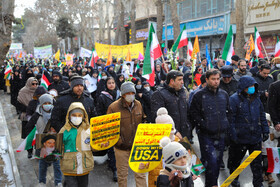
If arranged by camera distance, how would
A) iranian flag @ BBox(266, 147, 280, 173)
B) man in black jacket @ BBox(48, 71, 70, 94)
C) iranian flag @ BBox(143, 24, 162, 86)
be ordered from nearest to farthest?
iranian flag @ BBox(266, 147, 280, 173)
iranian flag @ BBox(143, 24, 162, 86)
man in black jacket @ BBox(48, 71, 70, 94)

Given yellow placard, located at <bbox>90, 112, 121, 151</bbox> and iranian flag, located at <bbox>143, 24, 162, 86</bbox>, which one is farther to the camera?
iranian flag, located at <bbox>143, 24, 162, 86</bbox>

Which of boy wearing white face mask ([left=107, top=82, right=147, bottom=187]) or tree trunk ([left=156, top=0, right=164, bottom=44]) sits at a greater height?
tree trunk ([left=156, top=0, right=164, bottom=44])

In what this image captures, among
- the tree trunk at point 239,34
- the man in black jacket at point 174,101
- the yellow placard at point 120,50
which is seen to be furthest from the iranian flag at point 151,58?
the tree trunk at point 239,34

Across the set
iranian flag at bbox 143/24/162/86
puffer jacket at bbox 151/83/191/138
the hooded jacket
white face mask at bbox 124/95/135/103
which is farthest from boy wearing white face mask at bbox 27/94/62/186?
iranian flag at bbox 143/24/162/86

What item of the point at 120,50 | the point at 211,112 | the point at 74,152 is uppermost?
the point at 120,50

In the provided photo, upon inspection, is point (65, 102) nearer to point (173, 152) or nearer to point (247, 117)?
point (173, 152)

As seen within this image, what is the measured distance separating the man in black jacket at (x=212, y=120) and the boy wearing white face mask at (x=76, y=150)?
1676mm

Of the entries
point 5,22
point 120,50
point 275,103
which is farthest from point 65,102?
point 120,50

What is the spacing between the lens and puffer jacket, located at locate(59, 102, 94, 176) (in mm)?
3920

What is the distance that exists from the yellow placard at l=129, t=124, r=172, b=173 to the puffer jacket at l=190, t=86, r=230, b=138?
1.03 metres

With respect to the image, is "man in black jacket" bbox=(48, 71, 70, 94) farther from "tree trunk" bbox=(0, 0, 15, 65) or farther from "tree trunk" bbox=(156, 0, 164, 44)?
"tree trunk" bbox=(156, 0, 164, 44)

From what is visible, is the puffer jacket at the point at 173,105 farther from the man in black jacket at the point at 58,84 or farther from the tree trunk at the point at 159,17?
the tree trunk at the point at 159,17

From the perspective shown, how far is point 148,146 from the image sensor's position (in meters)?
3.64

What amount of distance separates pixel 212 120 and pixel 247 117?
0.59 meters
